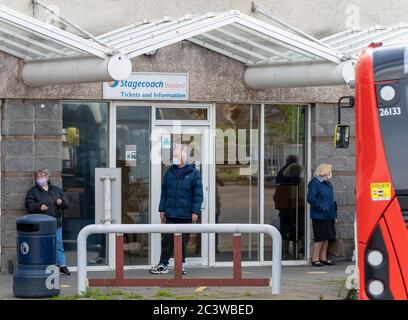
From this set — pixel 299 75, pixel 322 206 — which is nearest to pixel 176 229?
pixel 299 75

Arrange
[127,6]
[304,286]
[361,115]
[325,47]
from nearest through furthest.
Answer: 1. [361,115]
2. [304,286]
3. [325,47]
4. [127,6]

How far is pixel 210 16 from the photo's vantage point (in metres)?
16.8

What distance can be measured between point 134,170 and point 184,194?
1.73 metres

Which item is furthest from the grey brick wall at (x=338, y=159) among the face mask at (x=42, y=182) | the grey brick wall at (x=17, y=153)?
the face mask at (x=42, y=182)

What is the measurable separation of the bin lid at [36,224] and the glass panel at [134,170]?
4.09 m

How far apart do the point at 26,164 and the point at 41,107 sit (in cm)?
91

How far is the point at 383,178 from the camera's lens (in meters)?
11.0

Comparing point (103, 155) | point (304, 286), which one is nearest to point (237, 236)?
point (304, 286)

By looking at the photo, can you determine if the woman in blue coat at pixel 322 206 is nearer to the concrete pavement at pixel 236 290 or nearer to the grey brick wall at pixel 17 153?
the concrete pavement at pixel 236 290

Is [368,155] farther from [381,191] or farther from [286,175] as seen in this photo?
[286,175]

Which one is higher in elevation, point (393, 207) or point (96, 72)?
point (96, 72)

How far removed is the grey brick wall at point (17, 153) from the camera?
17438 mm

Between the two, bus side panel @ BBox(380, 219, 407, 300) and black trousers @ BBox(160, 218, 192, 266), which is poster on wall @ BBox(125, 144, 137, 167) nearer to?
black trousers @ BBox(160, 218, 192, 266)
